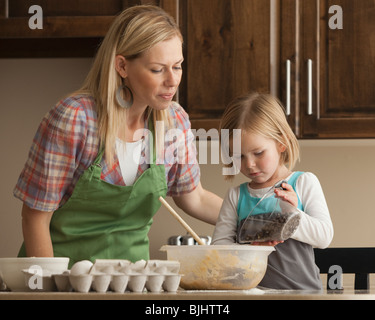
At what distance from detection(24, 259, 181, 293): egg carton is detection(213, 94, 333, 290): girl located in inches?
19.2

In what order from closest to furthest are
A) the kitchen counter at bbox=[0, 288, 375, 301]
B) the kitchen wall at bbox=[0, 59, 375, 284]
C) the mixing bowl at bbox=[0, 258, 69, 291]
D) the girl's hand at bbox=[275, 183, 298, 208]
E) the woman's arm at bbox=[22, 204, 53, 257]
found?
1. the kitchen counter at bbox=[0, 288, 375, 301]
2. the mixing bowl at bbox=[0, 258, 69, 291]
3. the girl's hand at bbox=[275, 183, 298, 208]
4. the woman's arm at bbox=[22, 204, 53, 257]
5. the kitchen wall at bbox=[0, 59, 375, 284]

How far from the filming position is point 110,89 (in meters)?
1.70

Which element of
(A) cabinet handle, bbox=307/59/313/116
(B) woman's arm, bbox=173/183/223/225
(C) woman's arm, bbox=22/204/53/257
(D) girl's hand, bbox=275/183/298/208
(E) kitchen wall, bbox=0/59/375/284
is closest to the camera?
(D) girl's hand, bbox=275/183/298/208

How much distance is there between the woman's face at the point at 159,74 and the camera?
1640mm

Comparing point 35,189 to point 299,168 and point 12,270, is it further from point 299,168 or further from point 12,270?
point 299,168

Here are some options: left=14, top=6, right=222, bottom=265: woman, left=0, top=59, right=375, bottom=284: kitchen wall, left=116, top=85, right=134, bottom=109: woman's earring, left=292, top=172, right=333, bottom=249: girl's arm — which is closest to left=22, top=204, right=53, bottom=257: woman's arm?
left=14, top=6, right=222, bottom=265: woman

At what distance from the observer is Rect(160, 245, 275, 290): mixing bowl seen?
1175mm

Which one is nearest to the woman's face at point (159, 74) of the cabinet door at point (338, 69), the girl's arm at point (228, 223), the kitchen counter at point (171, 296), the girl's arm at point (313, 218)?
the girl's arm at point (228, 223)

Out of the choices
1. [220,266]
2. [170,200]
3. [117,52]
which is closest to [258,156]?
[117,52]

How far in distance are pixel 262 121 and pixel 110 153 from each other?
0.37m

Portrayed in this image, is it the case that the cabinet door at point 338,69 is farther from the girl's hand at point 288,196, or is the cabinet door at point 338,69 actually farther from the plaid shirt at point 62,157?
the girl's hand at point 288,196

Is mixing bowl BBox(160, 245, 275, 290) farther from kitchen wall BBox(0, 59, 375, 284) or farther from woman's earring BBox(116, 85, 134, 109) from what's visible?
kitchen wall BBox(0, 59, 375, 284)

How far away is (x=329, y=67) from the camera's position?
2406mm

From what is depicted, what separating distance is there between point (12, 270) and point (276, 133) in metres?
0.82
